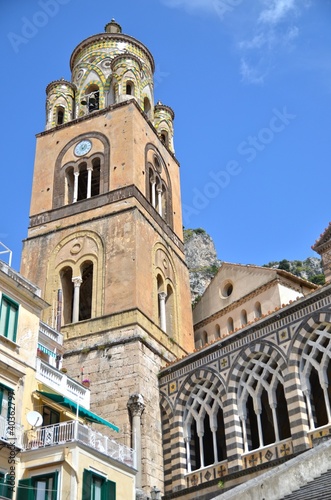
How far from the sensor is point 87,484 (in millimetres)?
16500

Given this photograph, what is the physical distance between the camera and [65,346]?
1059 inches

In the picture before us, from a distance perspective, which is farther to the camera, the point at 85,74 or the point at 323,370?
the point at 85,74

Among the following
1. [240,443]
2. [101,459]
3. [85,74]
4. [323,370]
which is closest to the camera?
[101,459]

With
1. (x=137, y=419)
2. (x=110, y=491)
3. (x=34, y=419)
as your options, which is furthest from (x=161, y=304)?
(x=34, y=419)

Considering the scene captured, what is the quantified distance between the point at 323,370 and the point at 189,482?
6265mm

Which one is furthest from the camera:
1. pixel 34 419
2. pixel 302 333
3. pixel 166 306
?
pixel 166 306

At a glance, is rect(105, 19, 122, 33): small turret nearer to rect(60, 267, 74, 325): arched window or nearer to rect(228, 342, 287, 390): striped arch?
rect(60, 267, 74, 325): arched window

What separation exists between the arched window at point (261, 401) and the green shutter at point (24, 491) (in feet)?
26.9

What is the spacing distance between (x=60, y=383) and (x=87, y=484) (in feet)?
12.0

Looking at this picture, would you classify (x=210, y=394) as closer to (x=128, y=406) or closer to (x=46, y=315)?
(x=128, y=406)

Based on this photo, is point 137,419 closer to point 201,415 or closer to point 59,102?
point 201,415

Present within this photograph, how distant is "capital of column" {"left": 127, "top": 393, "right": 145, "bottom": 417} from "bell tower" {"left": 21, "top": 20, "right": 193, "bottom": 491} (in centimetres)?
3

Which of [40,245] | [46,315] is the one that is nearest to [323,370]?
[46,315]

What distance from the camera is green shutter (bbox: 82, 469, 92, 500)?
16.3 m
